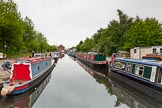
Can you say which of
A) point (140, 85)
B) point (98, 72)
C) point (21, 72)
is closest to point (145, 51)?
point (98, 72)

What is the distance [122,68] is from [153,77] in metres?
6.18

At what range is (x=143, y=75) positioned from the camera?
14047 millimetres

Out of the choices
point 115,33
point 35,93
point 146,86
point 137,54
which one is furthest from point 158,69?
point 115,33

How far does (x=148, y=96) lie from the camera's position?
12.8m

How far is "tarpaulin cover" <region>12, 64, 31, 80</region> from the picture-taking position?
14.5 meters

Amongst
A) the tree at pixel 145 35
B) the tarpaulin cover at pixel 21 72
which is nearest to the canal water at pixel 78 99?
the tarpaulin cover at pixel 21 72

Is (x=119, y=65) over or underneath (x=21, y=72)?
over

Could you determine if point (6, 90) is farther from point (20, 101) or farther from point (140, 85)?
point (140, 85)

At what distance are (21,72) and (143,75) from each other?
8130 millimetres

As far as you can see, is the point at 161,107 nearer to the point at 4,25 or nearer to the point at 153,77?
the point at 153,77

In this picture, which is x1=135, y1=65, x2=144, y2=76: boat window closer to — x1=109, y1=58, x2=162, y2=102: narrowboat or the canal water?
x1=109, y1=58, x2=162, y2=102: narrowboat

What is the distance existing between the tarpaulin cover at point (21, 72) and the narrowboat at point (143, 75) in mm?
7420

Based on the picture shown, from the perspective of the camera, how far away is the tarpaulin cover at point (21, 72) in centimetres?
1451

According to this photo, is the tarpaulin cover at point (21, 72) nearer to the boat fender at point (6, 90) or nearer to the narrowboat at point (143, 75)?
the boat fender at point (6, 90)
